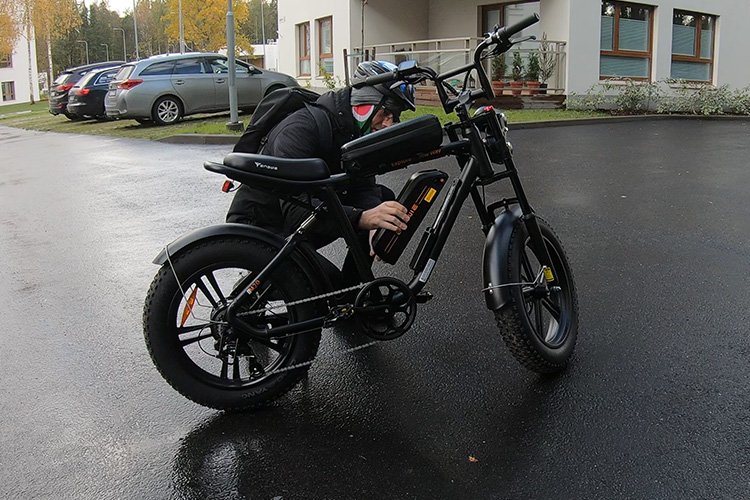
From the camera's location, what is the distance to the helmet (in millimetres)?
3771

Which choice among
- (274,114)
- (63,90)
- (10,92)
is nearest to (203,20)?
(63,90)

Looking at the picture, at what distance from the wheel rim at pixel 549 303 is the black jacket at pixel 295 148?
908 mm

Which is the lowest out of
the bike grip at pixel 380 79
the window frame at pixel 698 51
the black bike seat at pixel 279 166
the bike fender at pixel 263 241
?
the bike fender at pixel 263 241

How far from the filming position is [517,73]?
20.6 metres

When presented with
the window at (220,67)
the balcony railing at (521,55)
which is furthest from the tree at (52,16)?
the balcony railing at (521,55)

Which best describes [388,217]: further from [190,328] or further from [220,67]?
[220,67]

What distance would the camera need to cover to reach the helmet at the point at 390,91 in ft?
12.4

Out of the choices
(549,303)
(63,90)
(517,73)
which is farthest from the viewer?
(63,90)

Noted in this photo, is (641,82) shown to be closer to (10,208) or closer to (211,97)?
(211,97)

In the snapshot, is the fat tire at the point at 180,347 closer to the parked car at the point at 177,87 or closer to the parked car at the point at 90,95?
the parked car at the point at 177,87

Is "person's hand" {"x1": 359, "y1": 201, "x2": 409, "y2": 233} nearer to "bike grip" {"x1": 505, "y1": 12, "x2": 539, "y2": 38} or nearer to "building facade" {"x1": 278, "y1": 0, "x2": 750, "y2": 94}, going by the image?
"bike grip" {"x1": 505, "y1": 12, "x2": 539, "y2": 38}

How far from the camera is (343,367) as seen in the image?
4020 millimetres

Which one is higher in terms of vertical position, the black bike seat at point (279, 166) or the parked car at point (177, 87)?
the parked car at point (177, 87)

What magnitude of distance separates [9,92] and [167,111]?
5734 cm
